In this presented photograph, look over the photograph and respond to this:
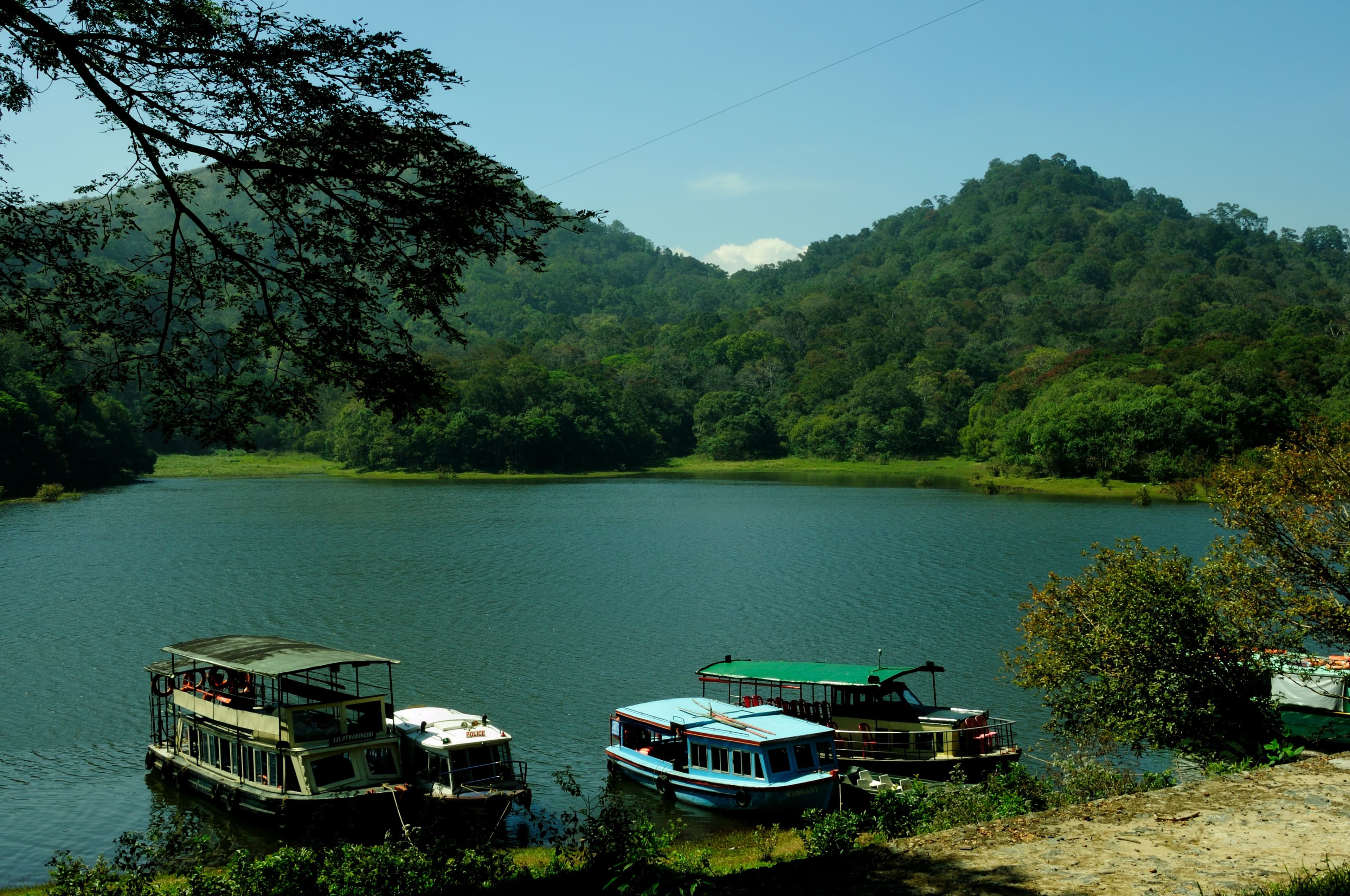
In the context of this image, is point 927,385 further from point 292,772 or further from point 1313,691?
point 292,772

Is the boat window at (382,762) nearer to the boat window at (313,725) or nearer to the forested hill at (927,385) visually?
the boat window at (313,725)

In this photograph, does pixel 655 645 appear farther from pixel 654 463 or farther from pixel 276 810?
pixel 654 463

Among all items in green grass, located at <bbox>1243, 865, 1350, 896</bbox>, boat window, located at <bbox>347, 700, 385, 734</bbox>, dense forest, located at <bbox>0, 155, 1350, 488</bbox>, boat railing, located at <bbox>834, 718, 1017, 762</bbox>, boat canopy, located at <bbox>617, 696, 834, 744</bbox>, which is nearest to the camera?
green grass, located at <bbox>1243, 865, 1350, 896</bbox>

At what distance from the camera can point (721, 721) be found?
72.8ft

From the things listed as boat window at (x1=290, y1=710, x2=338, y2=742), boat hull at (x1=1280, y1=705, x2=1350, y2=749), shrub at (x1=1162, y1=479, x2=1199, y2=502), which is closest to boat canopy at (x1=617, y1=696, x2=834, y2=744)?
boat window at (x1=290, y1=710, x2=338, y2=742)

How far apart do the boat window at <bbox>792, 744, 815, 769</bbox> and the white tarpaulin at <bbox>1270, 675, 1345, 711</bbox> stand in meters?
9.36

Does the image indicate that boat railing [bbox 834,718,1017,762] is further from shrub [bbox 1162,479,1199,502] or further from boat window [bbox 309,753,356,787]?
shrub [bbox 1162,479,1199,502]

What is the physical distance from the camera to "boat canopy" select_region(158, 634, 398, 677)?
20.0m

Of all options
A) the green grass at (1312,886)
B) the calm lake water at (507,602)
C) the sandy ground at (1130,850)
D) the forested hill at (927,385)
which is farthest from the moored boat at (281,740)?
the forested hill at (927,385)

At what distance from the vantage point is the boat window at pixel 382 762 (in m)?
20.5

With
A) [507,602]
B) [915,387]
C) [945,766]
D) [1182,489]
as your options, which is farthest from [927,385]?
[945,766]

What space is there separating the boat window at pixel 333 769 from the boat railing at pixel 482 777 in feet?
5.61

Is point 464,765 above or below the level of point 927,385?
below

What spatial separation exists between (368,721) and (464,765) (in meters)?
2.15
